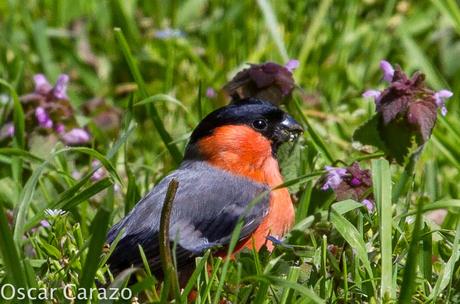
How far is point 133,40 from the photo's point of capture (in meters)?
4.43

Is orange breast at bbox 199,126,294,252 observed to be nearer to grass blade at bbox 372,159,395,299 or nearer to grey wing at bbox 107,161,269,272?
grey wing at bbox 107,161,269,272

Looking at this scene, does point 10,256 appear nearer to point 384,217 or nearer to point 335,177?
point 384,217

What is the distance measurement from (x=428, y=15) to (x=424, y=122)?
6.35ft

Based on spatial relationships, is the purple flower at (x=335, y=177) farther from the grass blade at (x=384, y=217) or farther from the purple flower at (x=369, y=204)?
the grass blade at (x=384, y=217)

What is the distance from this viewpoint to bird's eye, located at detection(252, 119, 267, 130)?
121 inches

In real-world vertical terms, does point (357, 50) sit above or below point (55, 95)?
below

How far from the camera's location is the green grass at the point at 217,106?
2.35 metres

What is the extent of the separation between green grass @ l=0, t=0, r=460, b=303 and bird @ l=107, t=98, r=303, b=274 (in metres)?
0.07

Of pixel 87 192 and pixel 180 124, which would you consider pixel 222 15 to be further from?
pixel 87 192

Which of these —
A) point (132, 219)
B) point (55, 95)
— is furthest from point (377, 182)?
point (55, 95)

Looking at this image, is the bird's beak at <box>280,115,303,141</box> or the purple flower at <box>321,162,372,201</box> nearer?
the purple flower at <box>321,162,372,201</box>

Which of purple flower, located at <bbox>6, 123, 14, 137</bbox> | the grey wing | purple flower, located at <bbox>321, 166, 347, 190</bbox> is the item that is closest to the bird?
the grey wing

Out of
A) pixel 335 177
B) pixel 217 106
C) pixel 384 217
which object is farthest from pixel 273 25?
pixel 384 217

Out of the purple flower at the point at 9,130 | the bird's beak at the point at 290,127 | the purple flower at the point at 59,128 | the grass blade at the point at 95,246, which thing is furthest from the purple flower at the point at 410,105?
the purple flower at the point at 9,130
